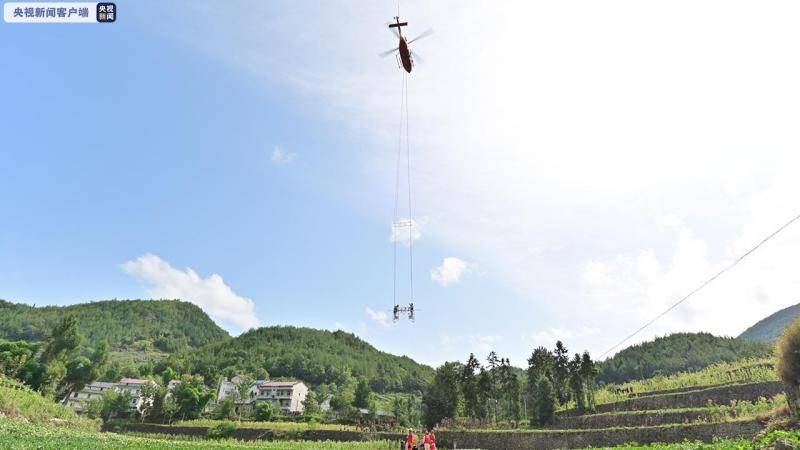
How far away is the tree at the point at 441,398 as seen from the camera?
5591cm

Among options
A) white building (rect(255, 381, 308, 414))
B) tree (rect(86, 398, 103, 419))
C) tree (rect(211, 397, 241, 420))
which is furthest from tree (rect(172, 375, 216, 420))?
white building (rect(255, 381, 308, 414))

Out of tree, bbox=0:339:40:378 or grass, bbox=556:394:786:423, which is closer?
grass, bbox=556:394:786:423

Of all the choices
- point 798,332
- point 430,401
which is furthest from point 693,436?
point 430,401

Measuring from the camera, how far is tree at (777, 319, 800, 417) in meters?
23.5

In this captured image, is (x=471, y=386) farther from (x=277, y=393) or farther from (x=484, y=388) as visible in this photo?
(x=277, y=393)

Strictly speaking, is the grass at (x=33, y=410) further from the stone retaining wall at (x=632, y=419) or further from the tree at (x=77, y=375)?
the tree at (x=77, y=375)

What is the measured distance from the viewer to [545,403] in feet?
148

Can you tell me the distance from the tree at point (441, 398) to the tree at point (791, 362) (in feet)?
123

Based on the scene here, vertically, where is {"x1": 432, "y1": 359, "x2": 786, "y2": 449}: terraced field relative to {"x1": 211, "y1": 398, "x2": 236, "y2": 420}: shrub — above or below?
above

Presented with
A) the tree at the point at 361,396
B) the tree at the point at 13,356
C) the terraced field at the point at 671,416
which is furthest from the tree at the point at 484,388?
Result: the tree at the point at 13,356

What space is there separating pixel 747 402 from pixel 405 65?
3634 centimetres

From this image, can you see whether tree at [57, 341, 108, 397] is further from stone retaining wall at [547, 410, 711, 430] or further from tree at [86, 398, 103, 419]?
stone retaining wall at [547, 410, 711, 430]

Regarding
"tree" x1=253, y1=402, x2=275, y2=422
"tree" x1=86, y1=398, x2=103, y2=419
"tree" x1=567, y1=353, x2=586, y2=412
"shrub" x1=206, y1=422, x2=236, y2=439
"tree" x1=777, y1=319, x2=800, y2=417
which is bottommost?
"tree" x1=86, y1=398, x2=103, y2=419

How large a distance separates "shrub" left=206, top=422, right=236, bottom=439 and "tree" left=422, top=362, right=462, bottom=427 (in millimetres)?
25164
